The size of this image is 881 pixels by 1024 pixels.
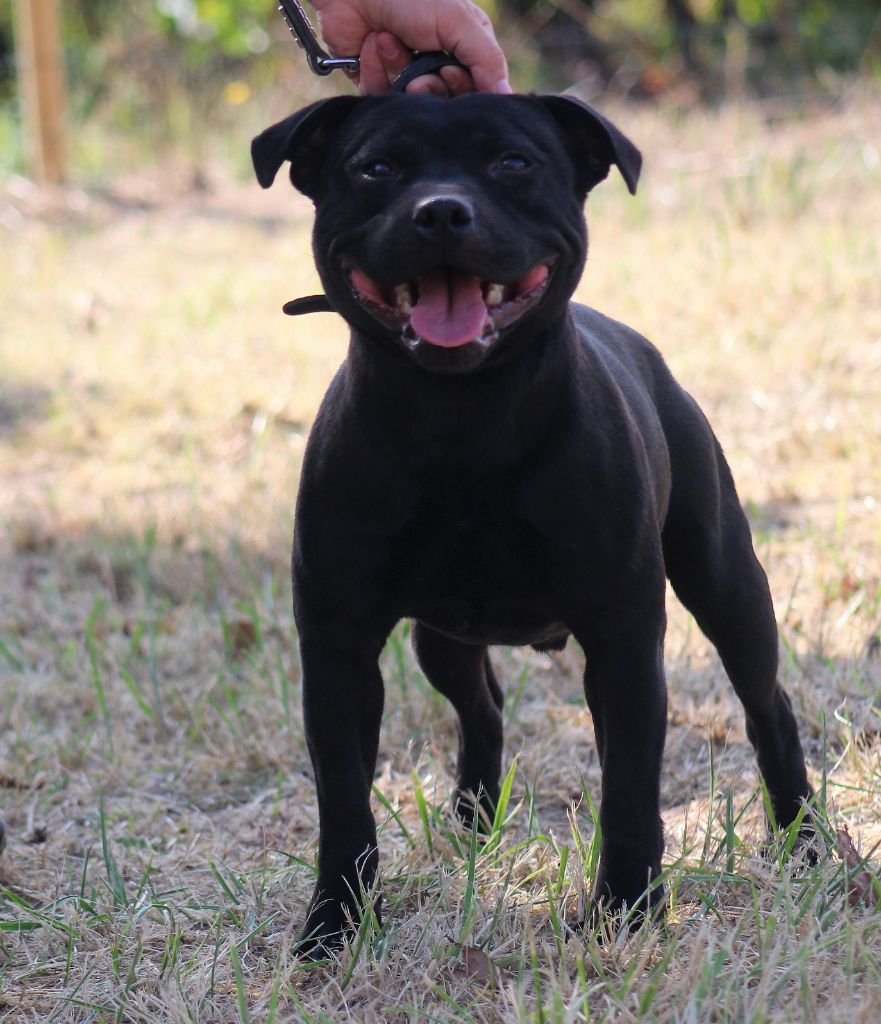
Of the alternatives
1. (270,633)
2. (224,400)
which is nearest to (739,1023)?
(270,633)

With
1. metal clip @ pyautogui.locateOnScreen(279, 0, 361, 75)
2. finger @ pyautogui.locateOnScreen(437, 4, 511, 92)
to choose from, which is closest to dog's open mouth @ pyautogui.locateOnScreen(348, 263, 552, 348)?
finger @ pyautogui.locateOnScreen(437, 4, 511, 92)

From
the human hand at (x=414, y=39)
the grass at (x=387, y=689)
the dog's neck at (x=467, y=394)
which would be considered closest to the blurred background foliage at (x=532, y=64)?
the grass at (x=387, y=689)

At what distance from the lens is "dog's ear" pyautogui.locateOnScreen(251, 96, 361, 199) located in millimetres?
2828

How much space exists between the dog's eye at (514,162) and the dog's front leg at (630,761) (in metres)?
0.87

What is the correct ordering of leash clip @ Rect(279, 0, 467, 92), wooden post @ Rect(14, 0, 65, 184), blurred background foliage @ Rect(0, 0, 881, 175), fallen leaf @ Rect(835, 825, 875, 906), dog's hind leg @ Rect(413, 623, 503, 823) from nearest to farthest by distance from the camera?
fallen leaf @ Rect(835, 825, 875, 906) < leash clip @ Rect(279, 0, 467, 92) < dog's hind leg @ Rect(413, 623, 503, 823) < wooden post @ Rect(14, 0, 65, 184) < blurred background foliage @ Rect(0, 0, 881, 175)

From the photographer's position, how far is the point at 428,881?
3049 millimetres

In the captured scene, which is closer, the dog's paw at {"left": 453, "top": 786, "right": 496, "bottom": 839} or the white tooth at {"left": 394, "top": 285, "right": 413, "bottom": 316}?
the white tooth at {"left": 394, "top": 285, "right": 413, "bottom": 316}

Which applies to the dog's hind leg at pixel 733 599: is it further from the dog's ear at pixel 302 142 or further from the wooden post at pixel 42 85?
the wooden post at pixel 42 85

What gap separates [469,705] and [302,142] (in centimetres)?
141

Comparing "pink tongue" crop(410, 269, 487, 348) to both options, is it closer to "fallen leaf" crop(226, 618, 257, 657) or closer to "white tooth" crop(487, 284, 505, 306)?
"white tooth" crop(487, 284, 505, 306)

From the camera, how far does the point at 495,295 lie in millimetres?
2652

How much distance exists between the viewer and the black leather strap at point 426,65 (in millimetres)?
3127

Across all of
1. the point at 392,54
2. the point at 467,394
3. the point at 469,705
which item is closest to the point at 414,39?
the point at 392,54

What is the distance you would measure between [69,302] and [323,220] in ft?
23.0
